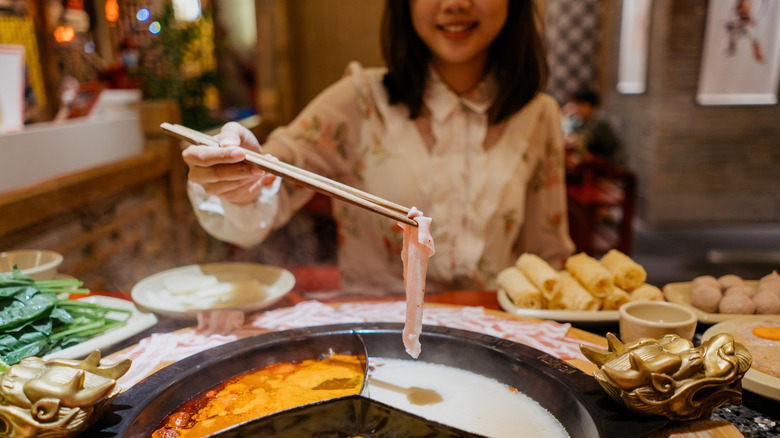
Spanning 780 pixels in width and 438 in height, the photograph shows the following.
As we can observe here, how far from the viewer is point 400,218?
918mm

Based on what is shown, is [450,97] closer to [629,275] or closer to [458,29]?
[458,29]

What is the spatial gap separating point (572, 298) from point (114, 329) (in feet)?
3.85

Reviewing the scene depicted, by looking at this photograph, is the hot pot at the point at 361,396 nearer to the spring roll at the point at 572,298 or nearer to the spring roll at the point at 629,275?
the spring roll at the point at 572,298

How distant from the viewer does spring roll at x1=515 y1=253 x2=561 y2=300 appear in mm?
1407

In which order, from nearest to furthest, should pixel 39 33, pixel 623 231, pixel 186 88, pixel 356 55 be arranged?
pixel 356 55 → pixel 39 33 → pixel 186 88 → pixel 623 231

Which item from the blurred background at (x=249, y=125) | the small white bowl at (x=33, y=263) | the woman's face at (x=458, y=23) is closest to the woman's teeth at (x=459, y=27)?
the woman's face at (x=458, y=23)

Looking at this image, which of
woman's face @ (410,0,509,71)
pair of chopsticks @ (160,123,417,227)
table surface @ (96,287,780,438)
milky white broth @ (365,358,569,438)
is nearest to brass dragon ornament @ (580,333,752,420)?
table surface @ (96,287,780,438)

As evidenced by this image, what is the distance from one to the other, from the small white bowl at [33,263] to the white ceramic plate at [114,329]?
12cm

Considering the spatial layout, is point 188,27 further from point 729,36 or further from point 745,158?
point 745,158

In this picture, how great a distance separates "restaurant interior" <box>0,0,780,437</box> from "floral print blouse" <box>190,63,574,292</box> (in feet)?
1.13

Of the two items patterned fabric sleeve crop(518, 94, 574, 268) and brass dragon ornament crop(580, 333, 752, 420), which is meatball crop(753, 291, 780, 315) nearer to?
brass dragon ornament crop(580, 333, 752, 420)

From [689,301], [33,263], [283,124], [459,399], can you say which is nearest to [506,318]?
[459,399]

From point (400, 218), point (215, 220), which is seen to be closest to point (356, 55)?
point (215, 220)

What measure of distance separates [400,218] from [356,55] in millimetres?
1690
